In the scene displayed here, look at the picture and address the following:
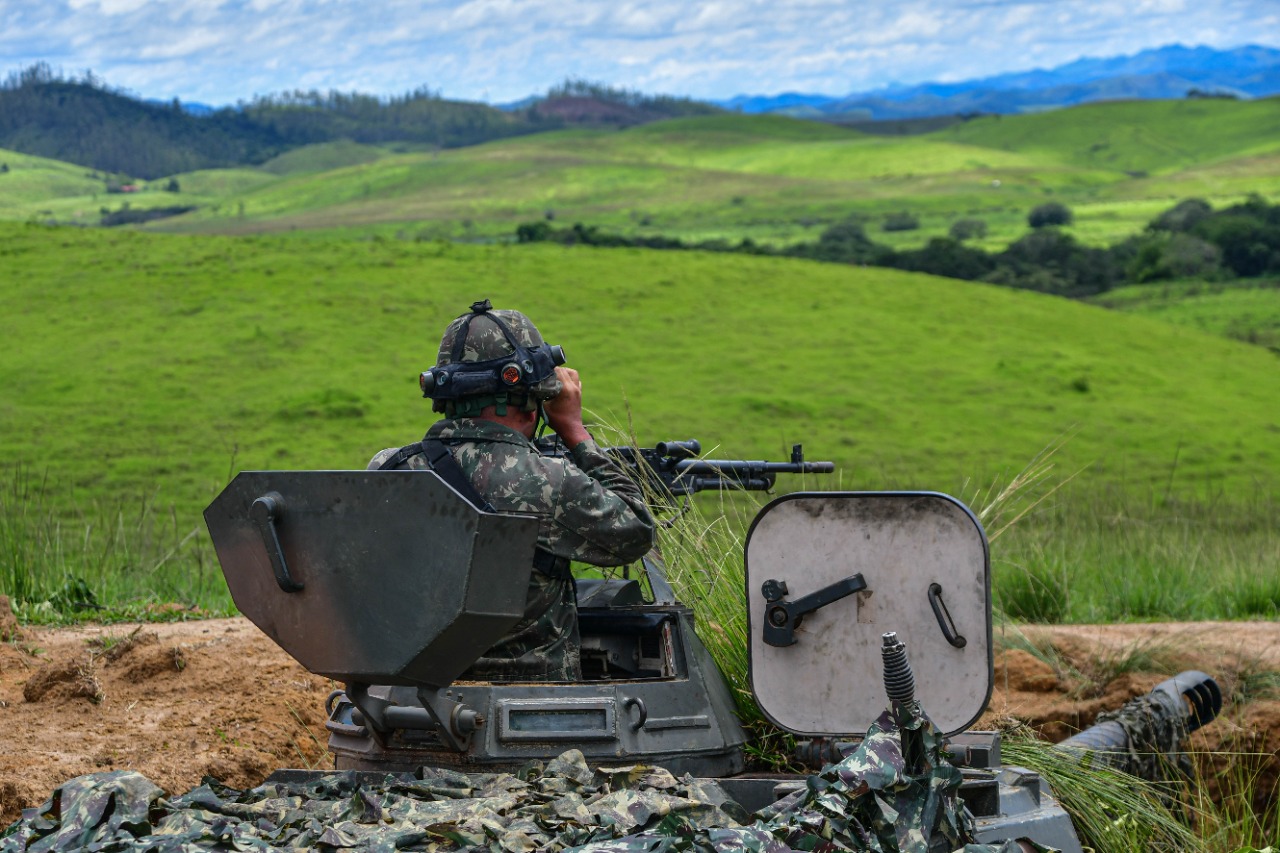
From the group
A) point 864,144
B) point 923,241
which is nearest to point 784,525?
point 923,241

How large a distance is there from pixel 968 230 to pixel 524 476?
7012cm

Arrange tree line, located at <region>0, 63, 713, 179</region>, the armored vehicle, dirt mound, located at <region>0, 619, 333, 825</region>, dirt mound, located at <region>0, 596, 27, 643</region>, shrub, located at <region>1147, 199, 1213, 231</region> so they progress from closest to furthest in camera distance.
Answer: the armored vehicle → dirt mound, located at <region>0, 619, 333, 825</region> → dirt mound, located at <region>0, 596, 27, 643</region> → shrub, located at <region>1147, 199, 1213, 231</region> → tree line, located at <region>0, 63, 713, 179</region>

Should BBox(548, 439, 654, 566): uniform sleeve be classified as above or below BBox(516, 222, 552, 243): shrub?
below

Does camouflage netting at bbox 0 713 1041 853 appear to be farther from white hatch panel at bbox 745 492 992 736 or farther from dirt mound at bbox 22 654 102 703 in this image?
dirt mound at bbox 22 654 102 703

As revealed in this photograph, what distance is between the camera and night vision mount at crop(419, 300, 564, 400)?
5.19m

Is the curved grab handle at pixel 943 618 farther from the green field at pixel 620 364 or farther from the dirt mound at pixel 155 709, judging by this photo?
the green field at pixel 620 364

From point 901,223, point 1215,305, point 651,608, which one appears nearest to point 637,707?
point 651,608

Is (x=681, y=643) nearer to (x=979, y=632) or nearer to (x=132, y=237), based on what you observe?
(x=979, y=632)

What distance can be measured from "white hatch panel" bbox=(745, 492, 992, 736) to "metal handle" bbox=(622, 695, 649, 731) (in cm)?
37

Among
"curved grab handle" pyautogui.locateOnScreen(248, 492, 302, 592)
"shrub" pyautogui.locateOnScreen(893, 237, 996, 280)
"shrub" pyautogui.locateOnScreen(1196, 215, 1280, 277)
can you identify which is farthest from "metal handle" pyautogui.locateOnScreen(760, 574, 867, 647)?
"shrub" pyautogui.locateOnScreen(1196, 215, 1280, 277)

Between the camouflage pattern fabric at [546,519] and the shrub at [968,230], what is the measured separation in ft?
215

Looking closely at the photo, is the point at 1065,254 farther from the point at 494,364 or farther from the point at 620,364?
the point at 494,364

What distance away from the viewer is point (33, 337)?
2694 centimetres

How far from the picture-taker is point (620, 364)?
2719 centimetres
